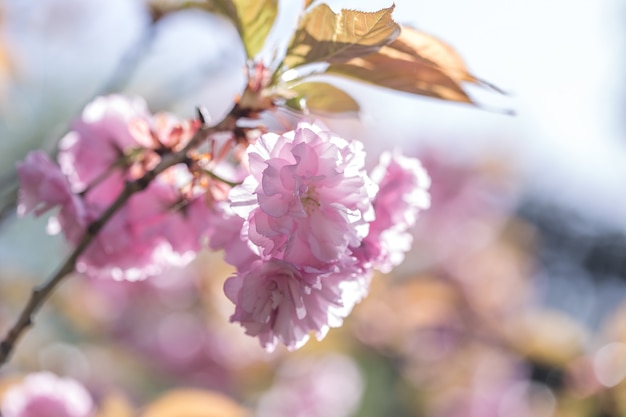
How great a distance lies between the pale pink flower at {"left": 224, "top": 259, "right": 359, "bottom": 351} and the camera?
0.48 m

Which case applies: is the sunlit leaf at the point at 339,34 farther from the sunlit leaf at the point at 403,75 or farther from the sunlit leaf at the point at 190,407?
the sunlit leaf at the point at 190,407

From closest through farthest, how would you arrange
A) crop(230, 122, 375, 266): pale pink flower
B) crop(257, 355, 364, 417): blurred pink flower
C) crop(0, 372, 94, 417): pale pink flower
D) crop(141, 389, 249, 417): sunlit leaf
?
crop(230, 122, 375, 266): pale pink flower < crop(0, 372, 94, 417): pale pink flower < crop(141, 389, 249, 417): sunlit leaf < crop(257, 355, 364, 417): blurred pink flower

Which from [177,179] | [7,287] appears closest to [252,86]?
[177,179]

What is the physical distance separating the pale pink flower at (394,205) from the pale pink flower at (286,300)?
6cm

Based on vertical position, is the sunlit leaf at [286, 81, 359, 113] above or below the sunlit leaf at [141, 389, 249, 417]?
above

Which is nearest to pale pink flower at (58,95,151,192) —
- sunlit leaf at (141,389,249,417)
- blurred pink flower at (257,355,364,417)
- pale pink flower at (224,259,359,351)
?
pale pink flower at (224,259,359,351)

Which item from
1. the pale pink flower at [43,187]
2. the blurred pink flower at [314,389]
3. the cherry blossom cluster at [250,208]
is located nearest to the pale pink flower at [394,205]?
the cherry blossom cluster at [250,208]

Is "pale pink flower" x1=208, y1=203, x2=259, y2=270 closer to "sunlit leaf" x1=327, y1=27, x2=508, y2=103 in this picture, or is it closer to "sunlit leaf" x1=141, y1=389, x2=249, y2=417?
"sunlit leaf" x1=327, y1=27, x2=508, y2=103

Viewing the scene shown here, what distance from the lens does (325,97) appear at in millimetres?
576

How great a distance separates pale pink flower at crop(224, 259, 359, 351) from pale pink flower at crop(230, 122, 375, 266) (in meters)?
0.01

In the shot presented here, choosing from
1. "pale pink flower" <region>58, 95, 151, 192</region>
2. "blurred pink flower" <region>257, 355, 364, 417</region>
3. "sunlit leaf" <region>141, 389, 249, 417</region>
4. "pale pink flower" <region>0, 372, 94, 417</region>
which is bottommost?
"blurred pink flower" <region>257, 355, 364, 417</region>

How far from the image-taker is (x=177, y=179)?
0.67 metres

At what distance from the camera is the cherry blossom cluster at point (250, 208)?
461mm

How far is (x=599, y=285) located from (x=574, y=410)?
332 cm
